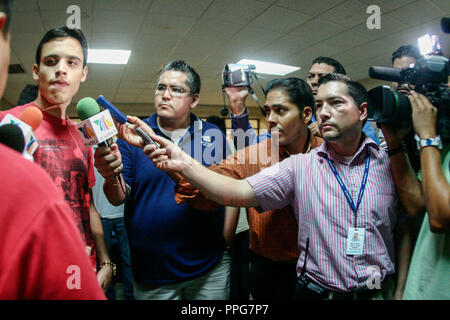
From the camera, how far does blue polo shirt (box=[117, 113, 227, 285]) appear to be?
1237 mm

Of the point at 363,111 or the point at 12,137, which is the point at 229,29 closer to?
the point at 363,111

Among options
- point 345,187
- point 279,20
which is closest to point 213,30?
point 279,20

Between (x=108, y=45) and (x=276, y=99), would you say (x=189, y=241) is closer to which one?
(x=276, y=99)

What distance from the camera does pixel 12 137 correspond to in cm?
47

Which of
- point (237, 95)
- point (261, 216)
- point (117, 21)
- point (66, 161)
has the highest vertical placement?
point (117, 21)

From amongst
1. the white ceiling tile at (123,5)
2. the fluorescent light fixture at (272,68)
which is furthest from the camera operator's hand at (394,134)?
the fluorescent light fixture at (272,68)

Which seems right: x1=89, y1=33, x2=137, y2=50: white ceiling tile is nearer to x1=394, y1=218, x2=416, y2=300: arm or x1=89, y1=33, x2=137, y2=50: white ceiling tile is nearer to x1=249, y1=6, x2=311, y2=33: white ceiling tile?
x1=249, y1=6, x2=311, y2=33: white ceiling tile

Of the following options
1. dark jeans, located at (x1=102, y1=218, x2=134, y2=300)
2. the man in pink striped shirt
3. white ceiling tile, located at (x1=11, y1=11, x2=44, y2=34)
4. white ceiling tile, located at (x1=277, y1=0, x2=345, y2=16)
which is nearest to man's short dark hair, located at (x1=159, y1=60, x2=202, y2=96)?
the man in pink striped shirt

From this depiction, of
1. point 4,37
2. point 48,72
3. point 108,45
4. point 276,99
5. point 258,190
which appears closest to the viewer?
point 4,37

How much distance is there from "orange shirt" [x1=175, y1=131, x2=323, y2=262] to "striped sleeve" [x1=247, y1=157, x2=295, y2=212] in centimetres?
13

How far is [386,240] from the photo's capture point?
3.39 ft

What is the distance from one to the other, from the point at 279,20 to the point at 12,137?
3.66 meters
